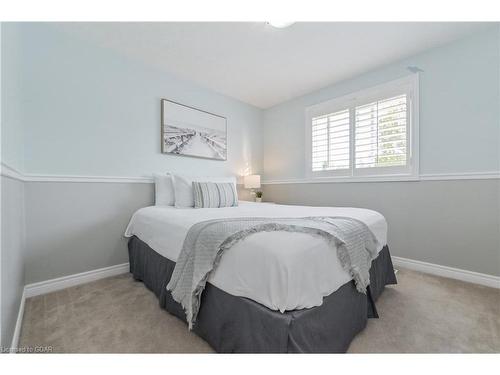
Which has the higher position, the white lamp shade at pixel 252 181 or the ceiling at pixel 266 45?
the ceiling at pixel 266 45

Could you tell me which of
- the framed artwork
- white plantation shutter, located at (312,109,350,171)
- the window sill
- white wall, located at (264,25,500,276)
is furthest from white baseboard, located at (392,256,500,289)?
the framed artwork

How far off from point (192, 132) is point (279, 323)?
2.63 meters

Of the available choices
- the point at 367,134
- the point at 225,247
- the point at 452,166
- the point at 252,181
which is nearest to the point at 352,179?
the point at 367,134

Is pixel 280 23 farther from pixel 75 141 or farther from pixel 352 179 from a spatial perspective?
pixel 75 141

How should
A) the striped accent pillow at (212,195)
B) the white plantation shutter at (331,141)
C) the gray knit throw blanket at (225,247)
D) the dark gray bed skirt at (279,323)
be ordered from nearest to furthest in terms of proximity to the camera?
Answer: the dark gray bed skirt at (279,323) → the gray knit throw blanket at (225,247) → the striped accent pillow at (212,195) → the white plantation shutter at (331,141)

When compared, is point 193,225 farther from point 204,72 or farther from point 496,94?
point 496,94

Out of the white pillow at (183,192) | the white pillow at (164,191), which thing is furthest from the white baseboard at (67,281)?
the white pillow at (183,192)

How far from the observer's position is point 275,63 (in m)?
2.59

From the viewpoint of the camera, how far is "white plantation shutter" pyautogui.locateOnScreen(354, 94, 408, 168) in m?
2.53

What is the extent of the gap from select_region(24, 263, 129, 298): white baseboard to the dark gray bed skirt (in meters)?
1.20

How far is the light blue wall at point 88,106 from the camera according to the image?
191 centimetres

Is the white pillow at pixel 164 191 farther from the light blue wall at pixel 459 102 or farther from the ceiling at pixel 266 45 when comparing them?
the light blue wall at pixel 459 102

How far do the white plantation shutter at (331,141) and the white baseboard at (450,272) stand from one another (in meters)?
1.32

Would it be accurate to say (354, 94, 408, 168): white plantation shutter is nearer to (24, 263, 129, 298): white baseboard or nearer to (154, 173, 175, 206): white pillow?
(154, 173, 175, 206): white pillow
